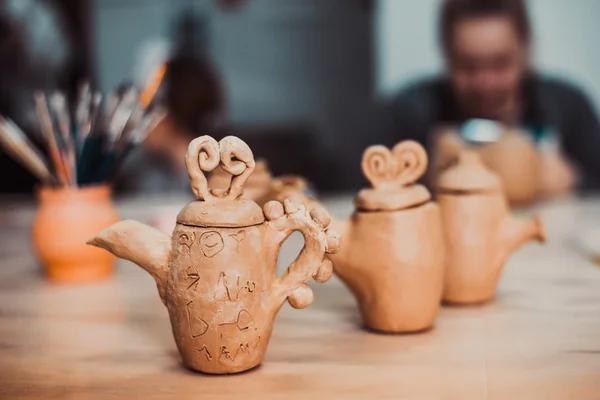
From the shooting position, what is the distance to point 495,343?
0.73m

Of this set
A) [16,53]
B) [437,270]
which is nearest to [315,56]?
[16,53]

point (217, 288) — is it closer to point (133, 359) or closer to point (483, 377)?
point (133, 359)

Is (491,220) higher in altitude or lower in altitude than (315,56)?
lower

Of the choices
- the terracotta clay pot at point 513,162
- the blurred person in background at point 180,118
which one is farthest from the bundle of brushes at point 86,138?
the blurred person in background at point 180,118

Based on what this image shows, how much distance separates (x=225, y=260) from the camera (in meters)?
0.64

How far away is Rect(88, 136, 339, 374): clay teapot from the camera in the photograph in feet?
2.10

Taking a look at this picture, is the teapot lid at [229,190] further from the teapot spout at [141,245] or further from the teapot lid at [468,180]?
the teapot lid at [468,180]

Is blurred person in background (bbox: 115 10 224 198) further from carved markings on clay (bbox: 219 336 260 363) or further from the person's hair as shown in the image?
carved markings on clay (bbox: 219 336 260 363)

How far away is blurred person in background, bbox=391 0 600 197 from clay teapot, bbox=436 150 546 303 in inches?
68.2

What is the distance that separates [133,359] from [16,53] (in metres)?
2.52

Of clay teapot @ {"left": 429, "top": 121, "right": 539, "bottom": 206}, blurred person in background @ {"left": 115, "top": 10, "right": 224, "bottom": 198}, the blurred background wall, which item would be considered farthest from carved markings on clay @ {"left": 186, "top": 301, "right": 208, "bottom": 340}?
the blurred background wall

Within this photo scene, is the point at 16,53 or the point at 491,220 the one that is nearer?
the point at 491,220

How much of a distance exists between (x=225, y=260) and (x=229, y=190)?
7 centimetres

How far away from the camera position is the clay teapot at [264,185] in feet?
2.87
